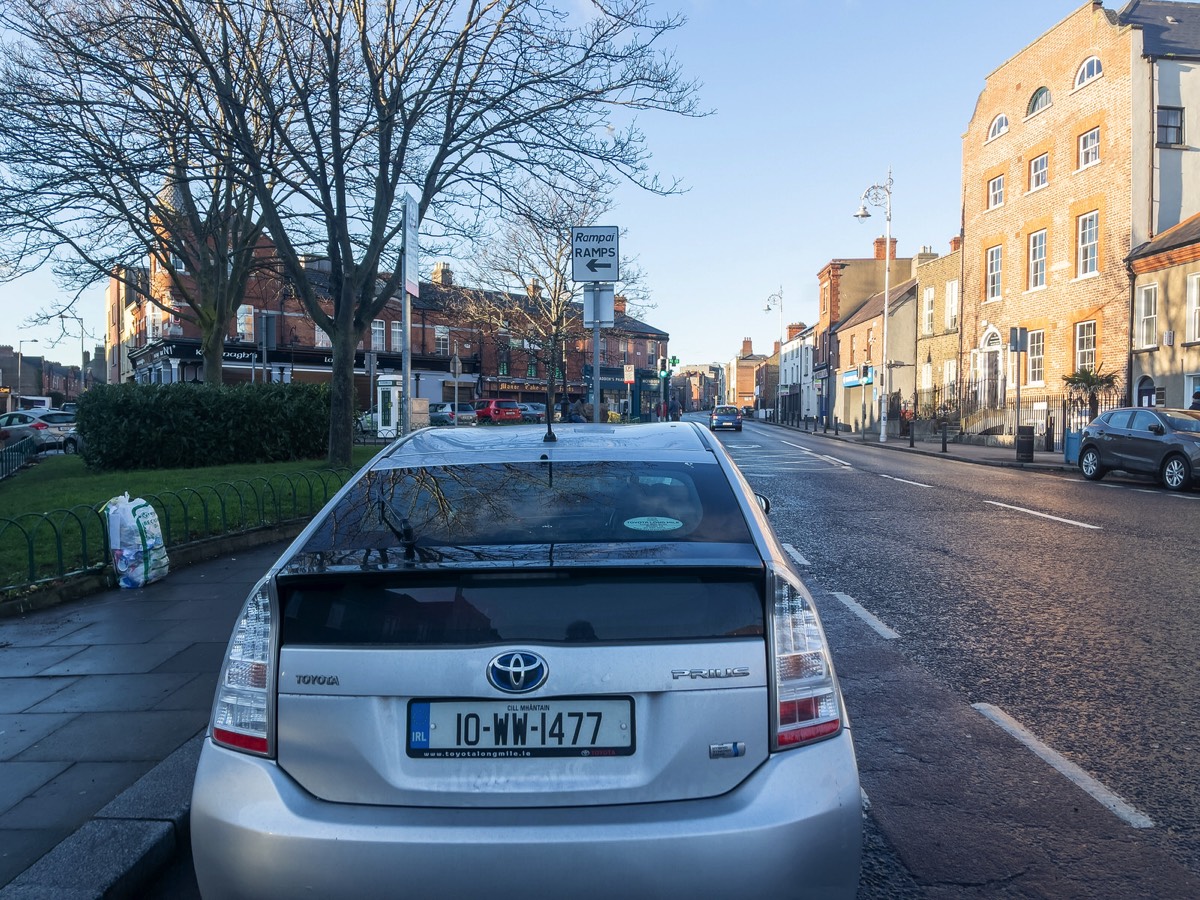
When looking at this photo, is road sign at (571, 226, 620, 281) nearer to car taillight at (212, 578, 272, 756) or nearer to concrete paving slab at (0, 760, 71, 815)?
concrete paving slab at (0, 760, 71, 815)

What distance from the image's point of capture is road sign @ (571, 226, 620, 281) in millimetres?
11719

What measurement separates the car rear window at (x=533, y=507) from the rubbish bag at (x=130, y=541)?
17.8 feet

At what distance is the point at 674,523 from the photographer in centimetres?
295

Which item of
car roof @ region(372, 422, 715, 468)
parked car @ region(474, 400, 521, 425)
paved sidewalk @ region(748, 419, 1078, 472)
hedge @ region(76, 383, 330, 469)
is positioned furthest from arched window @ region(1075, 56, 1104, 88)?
car roof @ region(372, 422, 715, 468)

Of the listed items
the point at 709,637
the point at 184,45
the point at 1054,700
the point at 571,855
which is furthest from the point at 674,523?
the point at 184,45

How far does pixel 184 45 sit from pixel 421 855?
46.7 feet

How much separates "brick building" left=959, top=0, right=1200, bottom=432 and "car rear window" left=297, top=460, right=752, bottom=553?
28378 millimetres

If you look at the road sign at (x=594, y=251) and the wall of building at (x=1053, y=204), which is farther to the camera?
the wall of building at (x=1053, y=204)

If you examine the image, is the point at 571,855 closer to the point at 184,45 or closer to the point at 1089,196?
the point at 184,45

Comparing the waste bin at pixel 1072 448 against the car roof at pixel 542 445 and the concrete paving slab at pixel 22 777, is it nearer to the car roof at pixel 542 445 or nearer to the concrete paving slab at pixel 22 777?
the car roof at pixel 542 445

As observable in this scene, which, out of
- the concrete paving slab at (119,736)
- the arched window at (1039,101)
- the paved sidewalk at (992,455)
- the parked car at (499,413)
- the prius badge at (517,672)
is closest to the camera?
the prius badge at (517,672)

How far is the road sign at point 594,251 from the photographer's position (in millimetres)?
11719

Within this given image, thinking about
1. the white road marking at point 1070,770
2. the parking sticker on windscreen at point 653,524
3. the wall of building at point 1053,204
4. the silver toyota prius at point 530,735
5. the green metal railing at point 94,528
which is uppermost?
the wall of building at point 1053,204

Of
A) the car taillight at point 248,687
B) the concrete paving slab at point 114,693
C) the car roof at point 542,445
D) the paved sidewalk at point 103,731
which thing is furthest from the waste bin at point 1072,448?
the car taillight at point 248,687
